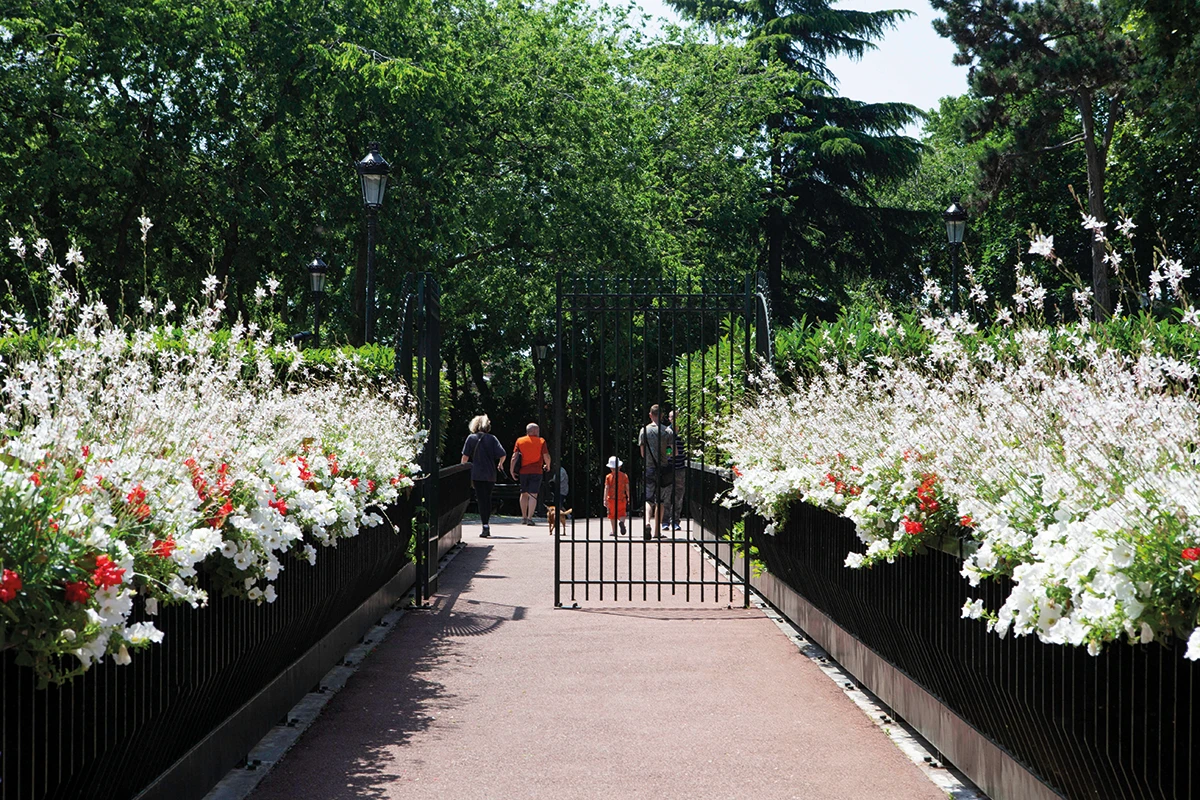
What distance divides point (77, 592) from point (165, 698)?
51.9 inches

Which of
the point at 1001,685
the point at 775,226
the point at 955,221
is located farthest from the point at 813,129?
the point at 1001,685

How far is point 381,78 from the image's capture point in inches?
945

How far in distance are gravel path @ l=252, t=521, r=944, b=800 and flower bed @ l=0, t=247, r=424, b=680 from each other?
99 centimetres

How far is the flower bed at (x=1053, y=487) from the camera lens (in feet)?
10.5

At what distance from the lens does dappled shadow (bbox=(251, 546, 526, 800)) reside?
534cm

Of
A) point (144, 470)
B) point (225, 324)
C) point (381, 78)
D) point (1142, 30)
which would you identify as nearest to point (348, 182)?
point (381, 78)

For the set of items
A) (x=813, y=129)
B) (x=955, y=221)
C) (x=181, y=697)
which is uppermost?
(x=813, y=129)

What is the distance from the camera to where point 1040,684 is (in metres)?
4.21

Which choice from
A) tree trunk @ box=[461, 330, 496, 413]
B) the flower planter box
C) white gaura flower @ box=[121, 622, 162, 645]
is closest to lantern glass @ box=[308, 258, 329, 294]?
tree trunk @ box=[461, 330, 496, 413]

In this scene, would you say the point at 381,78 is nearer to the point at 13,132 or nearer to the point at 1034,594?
the point at 13,132

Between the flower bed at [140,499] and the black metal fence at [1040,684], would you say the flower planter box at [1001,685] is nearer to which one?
the black metal fence at [1040,684]

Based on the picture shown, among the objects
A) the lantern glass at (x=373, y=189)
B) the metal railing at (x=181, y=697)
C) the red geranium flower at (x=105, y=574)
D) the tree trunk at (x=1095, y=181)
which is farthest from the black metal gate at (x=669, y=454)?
the tree trunk at (x=1095, y=181)

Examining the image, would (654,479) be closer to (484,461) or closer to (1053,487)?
(484,461)

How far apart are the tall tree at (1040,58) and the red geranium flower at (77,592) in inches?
943
